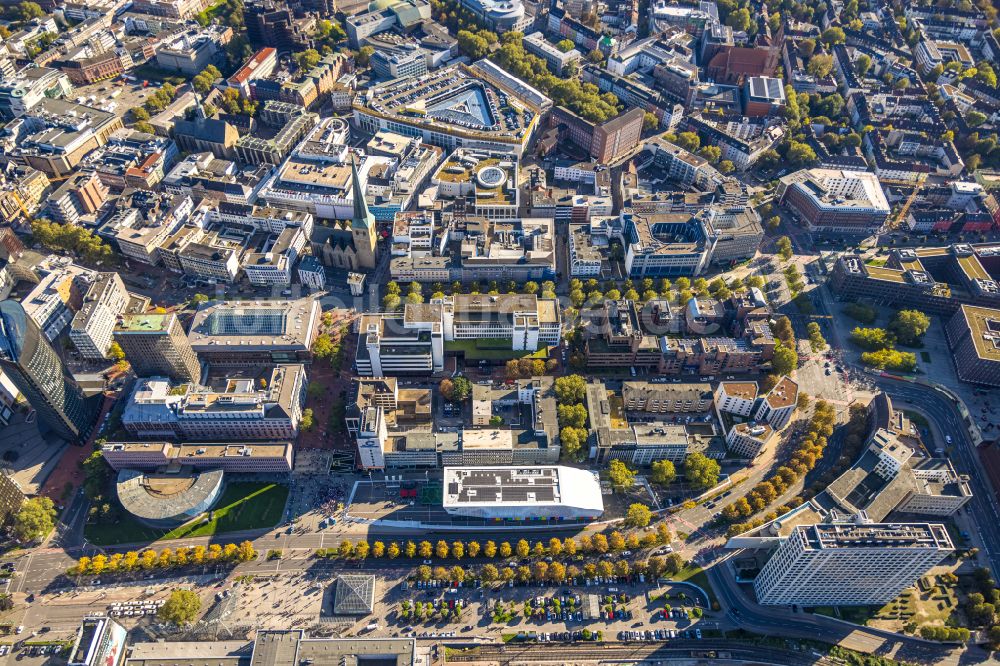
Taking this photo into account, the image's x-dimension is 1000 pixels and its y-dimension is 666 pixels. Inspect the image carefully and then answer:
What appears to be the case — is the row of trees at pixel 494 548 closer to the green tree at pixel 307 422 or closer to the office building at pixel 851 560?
the office building at pixel 851 560

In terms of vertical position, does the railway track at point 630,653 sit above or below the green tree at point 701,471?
below

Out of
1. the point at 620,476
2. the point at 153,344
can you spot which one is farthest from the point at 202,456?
the point at 620,476

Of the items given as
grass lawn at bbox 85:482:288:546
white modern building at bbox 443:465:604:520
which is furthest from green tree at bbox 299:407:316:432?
white modern building at bbox 443:465:604:520

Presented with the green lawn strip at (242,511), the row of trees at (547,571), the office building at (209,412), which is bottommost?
the row of trees at (547,571)

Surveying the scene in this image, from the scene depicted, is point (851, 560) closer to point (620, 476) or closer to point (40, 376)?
point (620, 476)

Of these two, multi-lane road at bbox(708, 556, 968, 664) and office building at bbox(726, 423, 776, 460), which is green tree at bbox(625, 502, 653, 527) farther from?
office building at bbox(726, 423, 776, 460)

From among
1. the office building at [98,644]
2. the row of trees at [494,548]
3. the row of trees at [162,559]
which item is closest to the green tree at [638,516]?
the row of trees at [494,548]

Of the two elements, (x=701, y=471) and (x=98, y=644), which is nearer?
(x=98, y=644)
